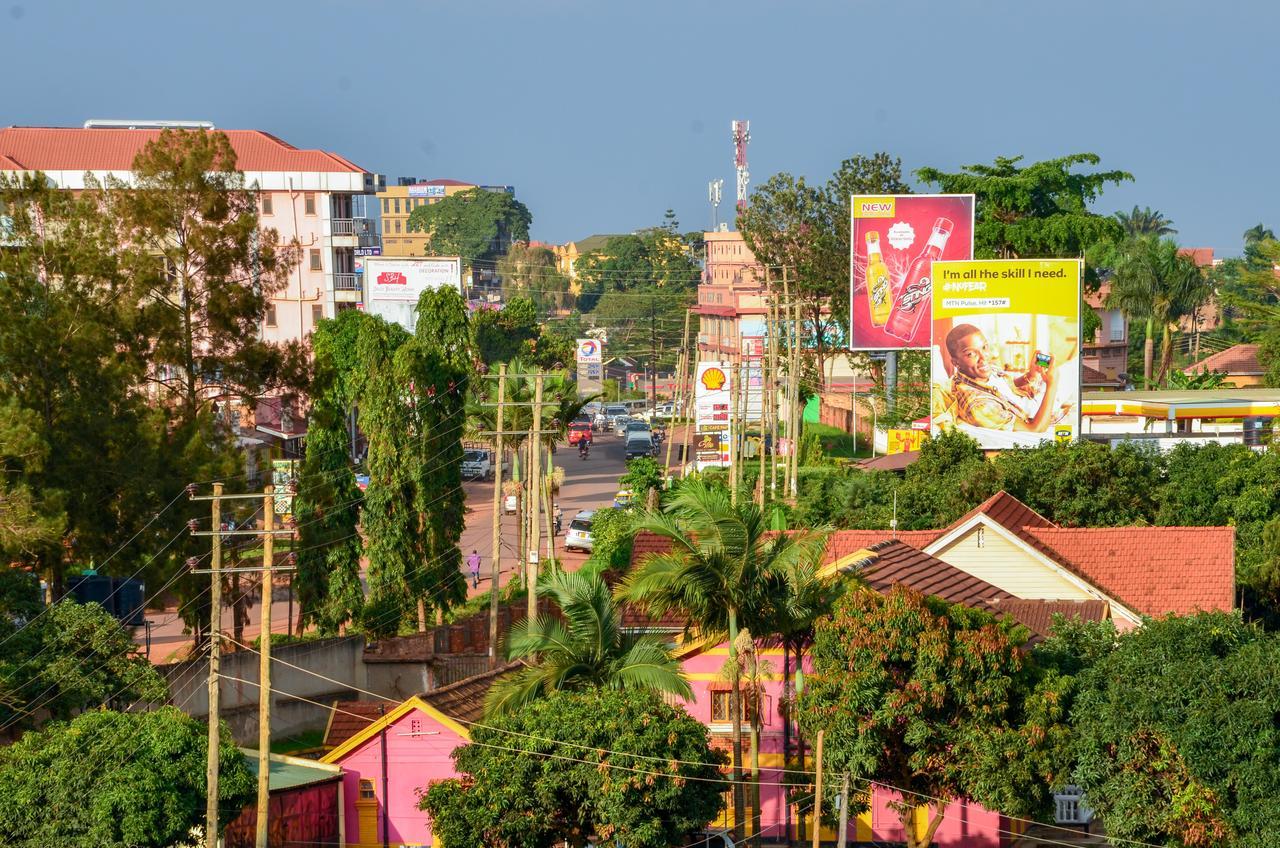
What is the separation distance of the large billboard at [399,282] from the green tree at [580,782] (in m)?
66.3

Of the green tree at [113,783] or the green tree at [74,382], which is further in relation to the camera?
the green tree at [74,382]

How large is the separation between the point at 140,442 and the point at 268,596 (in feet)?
31.4

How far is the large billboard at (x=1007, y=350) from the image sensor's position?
5766 centimetres

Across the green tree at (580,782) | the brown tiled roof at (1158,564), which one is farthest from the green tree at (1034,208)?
the green tree at (580,782)

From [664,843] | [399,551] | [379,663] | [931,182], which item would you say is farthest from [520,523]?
[931,182]

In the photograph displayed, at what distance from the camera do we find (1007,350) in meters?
58.4

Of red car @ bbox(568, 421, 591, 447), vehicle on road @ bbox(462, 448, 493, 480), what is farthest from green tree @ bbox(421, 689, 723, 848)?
red car @ bbox(568, 421, 591, 447)

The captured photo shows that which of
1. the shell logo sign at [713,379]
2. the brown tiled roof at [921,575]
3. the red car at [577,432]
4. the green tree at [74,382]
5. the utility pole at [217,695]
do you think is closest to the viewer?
the utility pole at [217,695]

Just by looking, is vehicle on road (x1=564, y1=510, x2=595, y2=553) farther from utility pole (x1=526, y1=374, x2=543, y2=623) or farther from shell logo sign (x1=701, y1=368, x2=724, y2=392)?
utility pole (x1=526, y1=374, x2=543, y2=623)

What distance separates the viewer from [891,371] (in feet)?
243

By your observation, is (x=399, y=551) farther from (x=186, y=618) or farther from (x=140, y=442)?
(x=140, y=442)

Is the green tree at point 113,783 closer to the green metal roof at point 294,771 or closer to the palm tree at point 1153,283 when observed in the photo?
the green metal roof at point 294,771

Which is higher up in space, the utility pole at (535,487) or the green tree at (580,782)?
the utility pole at (535,487)

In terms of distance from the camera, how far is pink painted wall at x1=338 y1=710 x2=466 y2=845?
29781 mm
